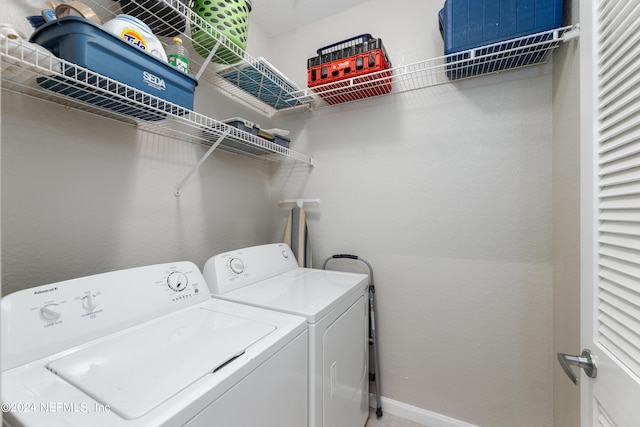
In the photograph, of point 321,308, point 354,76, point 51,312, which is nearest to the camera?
point 51,312

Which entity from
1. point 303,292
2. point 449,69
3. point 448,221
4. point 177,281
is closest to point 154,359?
point 177,281

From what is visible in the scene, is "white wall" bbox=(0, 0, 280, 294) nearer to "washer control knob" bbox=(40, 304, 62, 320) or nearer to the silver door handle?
"washer control knob" bbox=(40, 304, 62, 320)

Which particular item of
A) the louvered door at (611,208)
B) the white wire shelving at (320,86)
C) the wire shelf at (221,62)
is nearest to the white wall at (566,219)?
the white wire shelving at (320,86)

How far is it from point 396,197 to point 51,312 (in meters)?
1.77

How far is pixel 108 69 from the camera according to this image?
37.1 inches

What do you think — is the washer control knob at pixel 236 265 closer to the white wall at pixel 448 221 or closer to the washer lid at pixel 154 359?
the washer lid at pixel 154 359

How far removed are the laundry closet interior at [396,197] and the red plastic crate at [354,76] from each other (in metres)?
0.14

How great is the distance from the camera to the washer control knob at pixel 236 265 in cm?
153

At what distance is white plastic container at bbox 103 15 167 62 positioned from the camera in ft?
3.36

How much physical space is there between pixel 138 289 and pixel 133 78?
0.80 metres

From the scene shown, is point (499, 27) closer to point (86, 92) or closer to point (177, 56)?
point (177, 56)

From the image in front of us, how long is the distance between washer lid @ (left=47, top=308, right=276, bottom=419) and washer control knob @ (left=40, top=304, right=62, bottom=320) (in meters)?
0.13

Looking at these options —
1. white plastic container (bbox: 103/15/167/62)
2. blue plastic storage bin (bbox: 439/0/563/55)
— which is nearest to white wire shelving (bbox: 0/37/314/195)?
white plastic container (bbox: 103/15/167/62)

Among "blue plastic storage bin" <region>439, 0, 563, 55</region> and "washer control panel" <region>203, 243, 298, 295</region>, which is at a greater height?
"blue plastic storage bin" <region>439, 0, 563, 55</region>
